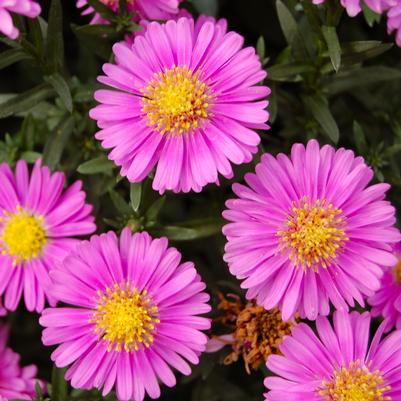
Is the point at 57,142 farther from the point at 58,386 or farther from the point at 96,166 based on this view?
the point at 58,386

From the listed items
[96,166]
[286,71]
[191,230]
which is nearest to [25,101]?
[96,166]

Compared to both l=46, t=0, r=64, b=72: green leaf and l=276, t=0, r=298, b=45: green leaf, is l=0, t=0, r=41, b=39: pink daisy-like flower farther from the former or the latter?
l=276, t=0, r=298, b=45: green leaf

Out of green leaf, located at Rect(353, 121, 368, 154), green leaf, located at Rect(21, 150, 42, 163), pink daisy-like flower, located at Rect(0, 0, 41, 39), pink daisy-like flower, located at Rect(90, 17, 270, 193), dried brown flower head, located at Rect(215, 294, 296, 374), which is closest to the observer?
pink daisy-like flower, located at Rect(0, 0, 41, 39)

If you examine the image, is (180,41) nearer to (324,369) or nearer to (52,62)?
(52,62)

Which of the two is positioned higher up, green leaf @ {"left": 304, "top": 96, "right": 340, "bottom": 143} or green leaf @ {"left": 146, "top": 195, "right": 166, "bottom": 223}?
green leaf @ {"left": 304, "top": 96, "right": 340, "bottom": 143}

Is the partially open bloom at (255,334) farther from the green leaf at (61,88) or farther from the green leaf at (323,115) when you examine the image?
the green leaf at (61,88)

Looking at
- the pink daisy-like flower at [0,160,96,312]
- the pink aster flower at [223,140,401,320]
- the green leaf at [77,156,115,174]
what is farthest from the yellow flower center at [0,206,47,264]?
the pink aster flower at [223,140,401,320]

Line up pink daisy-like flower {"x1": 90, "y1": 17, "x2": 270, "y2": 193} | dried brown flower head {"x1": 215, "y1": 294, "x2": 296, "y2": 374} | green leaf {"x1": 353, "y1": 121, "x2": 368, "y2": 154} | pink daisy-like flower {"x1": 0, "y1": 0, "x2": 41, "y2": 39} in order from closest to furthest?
pink daisy-like flower {"x1": 0, "y1": 0, "x2": 41, "y2": 39} → pink daisy-like flower {"x1": 90, "y1": 17, "x2": 270, "y2": 193} → dried brown flower head {"x1": 215, "y1": 294, "x2": 296, "y2": 374} → green leaf {"x1": 353, "y1": 121, "x2": 368, "y2": 154}
